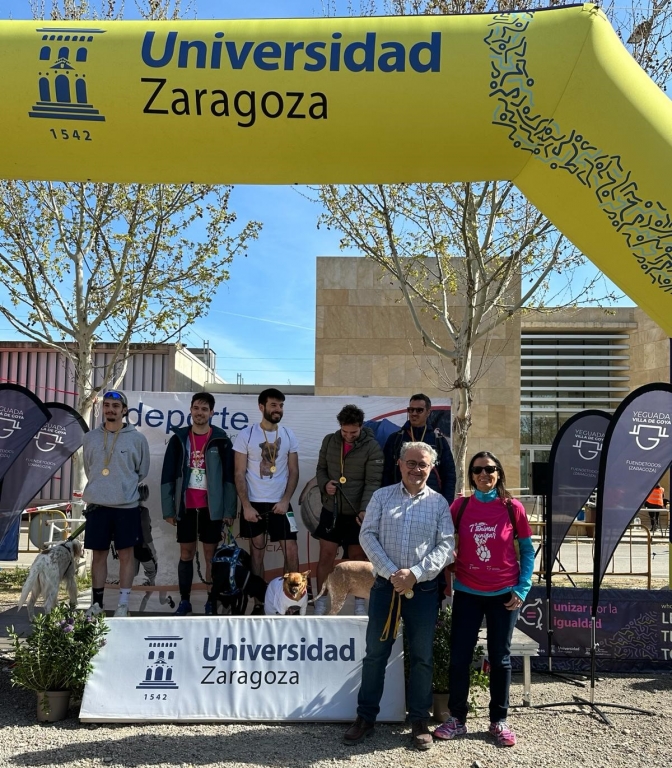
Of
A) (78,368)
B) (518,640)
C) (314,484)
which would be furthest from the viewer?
(78,368)

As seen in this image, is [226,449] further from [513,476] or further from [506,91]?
[513,476]

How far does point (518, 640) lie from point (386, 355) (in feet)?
47.6

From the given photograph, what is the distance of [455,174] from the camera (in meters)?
4.64

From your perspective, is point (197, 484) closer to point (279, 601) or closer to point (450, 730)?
point (279, 601)

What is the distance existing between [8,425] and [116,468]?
110 cm

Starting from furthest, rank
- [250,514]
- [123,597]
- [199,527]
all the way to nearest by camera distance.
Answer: [199,527], [250,514], [123,597]

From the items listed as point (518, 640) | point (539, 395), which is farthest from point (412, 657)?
point (539, 395)

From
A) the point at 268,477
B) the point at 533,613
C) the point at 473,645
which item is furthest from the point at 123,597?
the point at 533,613

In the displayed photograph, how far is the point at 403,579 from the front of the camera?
402 cm

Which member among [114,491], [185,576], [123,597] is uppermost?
[114,491]

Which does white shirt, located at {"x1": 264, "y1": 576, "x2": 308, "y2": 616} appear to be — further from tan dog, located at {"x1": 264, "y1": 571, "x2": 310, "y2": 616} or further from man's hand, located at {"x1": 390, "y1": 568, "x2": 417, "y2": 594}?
man's hand, located at {"x1": 390, "y1": 568, "x2": 417, "y2": 594}

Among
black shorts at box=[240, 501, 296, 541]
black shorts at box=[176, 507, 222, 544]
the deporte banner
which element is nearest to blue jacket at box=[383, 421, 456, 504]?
black shorts at box=[240, 501, 296, 541]

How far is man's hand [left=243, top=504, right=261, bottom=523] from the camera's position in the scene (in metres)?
6.09

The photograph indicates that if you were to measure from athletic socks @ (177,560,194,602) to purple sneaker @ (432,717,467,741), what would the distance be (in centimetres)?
288
